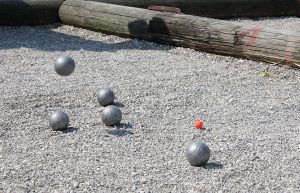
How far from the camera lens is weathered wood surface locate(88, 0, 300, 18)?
1187 centimetres

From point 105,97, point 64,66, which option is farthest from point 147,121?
point 64,66

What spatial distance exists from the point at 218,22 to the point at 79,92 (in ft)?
9.82

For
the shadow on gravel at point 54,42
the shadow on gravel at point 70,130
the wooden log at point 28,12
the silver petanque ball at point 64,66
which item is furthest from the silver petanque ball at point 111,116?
the wooden log at point 28,12

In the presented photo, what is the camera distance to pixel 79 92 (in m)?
6.96

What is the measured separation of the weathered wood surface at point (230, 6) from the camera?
11.9m

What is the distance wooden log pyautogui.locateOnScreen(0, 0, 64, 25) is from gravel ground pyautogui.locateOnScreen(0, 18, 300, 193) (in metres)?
1.58

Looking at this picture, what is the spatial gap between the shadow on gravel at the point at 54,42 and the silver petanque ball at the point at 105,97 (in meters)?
2.95

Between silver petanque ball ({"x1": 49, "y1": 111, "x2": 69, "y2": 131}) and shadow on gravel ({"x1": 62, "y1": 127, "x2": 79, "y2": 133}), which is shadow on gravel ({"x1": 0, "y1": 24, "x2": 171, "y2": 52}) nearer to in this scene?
shadow on gravel ({"x1": 62, "y1": 127, "x2": 79, "y2": 133})

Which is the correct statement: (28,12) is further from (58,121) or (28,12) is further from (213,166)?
(213,166)

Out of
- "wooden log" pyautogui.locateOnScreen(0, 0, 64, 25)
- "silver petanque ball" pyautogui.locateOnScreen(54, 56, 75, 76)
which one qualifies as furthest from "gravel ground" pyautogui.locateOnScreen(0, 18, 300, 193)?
"wooden log" pyautogui.locateOnScreen(0, 0, 64, 25)

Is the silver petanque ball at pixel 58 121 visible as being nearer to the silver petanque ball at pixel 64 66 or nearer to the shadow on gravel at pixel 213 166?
the silver petanque ball at pixel 64 66

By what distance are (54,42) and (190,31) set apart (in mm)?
2263

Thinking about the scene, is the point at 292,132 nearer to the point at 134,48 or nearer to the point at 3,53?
the point at 134,48

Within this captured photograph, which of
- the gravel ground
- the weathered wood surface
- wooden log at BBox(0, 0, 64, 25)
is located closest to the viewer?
the gravel ground
